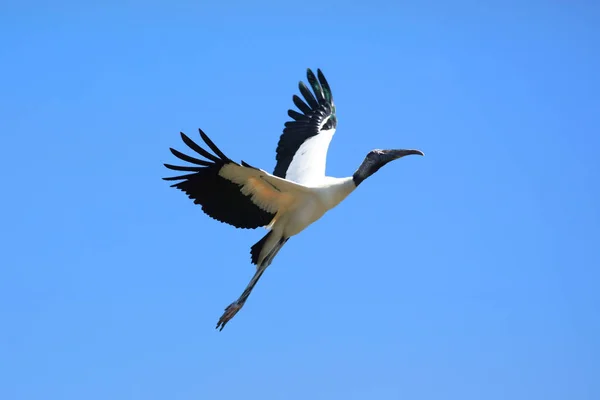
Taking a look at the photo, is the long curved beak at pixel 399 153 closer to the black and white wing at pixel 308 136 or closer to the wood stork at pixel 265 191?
the wood stork at pixel 265 191

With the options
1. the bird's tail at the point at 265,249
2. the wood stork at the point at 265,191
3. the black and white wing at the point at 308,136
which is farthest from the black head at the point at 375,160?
the bird's tail at the point at 265,249

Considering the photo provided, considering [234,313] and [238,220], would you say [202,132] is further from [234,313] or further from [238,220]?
[234,313]

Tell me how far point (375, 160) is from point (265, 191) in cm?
212

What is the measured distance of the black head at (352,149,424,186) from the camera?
1781 centimetres

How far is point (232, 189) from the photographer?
16.9 m

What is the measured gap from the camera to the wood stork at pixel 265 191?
16.4 meters

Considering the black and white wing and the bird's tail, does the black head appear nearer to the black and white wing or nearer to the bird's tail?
the black and white wing

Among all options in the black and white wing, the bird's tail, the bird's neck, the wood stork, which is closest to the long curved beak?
the wood stork

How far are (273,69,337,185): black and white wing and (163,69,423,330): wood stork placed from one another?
27 millimetres

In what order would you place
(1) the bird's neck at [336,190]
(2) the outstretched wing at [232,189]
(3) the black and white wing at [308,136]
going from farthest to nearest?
(3) the black and white wing at [308,136] < (1) the bird's neck at [336,190] < (2) the outstretched wing at [232,189]

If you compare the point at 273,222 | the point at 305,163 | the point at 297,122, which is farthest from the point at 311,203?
the point at 297,122

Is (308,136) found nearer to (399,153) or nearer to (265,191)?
(399,153)

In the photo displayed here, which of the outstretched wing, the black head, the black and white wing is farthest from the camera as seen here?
the black and white wing

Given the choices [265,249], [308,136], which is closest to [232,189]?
[265,249]
